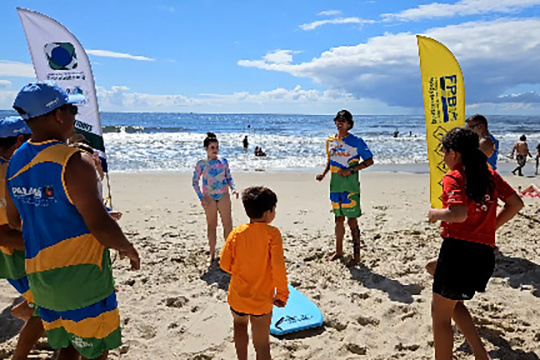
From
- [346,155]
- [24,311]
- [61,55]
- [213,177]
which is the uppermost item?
[61,55]

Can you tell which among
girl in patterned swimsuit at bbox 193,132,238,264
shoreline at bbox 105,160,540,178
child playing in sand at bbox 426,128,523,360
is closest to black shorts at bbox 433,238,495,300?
child playing in sand at bbox 426,128,523,360

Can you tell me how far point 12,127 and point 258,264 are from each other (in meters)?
1.89

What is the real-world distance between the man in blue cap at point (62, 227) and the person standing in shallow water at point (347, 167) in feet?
11.5

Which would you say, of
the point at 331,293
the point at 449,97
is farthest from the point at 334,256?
the point at 449,97

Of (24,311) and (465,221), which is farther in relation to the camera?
(24,311)

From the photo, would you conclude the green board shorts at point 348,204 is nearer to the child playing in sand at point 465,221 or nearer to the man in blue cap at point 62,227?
the child playing in sand at point 465,221

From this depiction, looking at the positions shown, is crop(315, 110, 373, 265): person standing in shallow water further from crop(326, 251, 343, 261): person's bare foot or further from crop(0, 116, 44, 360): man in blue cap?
crop(0, 116, 44, 360): man in blue cap

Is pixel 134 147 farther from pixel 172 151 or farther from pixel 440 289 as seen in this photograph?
pixel 440 289

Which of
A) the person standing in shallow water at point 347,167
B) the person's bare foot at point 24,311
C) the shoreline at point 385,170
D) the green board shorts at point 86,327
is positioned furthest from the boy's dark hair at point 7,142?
the shoreline at point 385,170

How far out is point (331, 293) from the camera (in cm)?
450

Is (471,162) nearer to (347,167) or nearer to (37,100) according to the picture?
(37,100)

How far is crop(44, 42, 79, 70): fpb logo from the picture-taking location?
509 centimetres

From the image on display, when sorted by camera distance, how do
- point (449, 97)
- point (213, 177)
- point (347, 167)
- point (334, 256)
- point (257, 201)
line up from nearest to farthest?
point (257, 201) → point (449, 97) → point (347, 167) → point (213, 177) → point (334, 256)

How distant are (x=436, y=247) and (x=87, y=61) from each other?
531 centimetres
